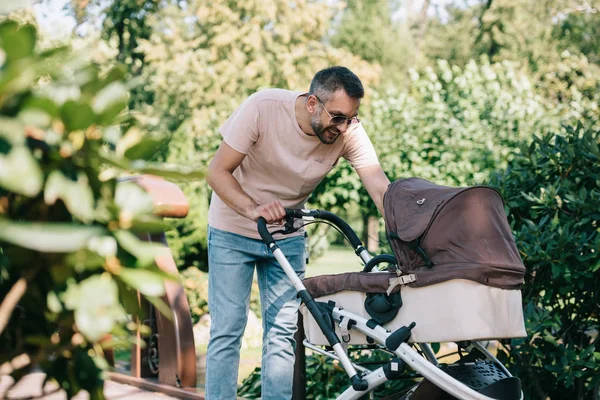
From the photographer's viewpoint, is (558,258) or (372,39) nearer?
(558,258)

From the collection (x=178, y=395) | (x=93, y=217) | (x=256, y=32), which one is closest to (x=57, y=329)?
(x=93, y=217)

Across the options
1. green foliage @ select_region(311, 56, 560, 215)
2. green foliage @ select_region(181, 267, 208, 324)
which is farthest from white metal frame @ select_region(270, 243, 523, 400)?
green foliage @ select_region(181, 267, 208, 324)

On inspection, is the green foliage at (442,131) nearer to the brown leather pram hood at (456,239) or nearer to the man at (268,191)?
the man at (268,191)

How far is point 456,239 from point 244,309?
1172mm

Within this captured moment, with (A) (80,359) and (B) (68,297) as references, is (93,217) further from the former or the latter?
(A) (80,359)

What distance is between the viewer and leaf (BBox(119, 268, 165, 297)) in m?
1.13

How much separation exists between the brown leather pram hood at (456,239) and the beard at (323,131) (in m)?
0.59

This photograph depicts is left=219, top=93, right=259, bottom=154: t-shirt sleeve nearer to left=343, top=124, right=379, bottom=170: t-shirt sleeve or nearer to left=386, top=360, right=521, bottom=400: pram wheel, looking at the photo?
left=343, top=124, right=379, bottom=170: t-shirt sleeve

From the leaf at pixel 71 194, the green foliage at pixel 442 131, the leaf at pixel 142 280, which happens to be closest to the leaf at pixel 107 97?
the leaf at pixel 71 194

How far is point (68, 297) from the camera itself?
1.12m

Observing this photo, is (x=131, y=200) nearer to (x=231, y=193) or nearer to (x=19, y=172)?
(x=19, y=172)

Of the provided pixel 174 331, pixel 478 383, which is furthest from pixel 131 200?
pixel 174 331

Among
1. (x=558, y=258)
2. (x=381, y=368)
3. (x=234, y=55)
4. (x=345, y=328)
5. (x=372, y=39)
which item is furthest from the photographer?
(x=372, y=39)

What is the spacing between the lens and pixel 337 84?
326 centimetres
